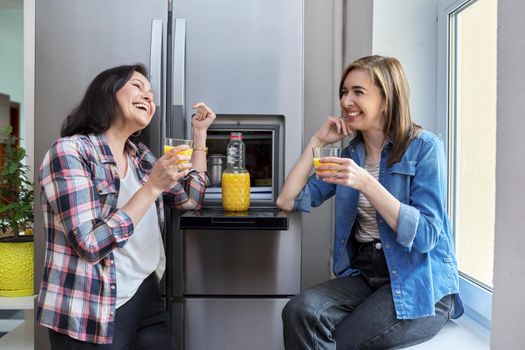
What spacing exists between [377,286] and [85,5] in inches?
52.4

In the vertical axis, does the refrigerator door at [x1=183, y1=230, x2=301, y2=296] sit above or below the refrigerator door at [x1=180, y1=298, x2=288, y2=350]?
above

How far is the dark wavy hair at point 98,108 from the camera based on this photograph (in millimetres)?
1296

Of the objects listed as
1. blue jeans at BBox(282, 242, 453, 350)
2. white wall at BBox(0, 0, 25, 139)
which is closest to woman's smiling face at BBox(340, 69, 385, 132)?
blue jeans at BBox(282, 242, 453, 350)

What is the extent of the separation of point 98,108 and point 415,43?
3.93 feet

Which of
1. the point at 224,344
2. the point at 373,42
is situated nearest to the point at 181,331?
the point at 224,344

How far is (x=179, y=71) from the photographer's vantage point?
148 cm

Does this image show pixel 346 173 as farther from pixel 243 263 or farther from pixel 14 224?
pixel 14 224

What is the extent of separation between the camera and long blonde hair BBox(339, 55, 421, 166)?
4.20 ft

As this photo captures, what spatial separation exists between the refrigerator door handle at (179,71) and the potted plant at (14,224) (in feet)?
2.27

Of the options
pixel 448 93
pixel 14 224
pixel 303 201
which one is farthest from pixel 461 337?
pixel 14 224

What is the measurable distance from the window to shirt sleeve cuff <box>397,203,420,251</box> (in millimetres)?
428

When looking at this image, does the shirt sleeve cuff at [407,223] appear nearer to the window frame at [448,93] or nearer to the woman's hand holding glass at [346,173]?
the woman's hand holding glass at [346,173]

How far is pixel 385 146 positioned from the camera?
51.8 inches

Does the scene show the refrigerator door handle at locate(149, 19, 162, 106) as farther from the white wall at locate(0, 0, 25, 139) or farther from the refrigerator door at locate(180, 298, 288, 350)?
the white wall at locate(0, 0, 25, 139)
